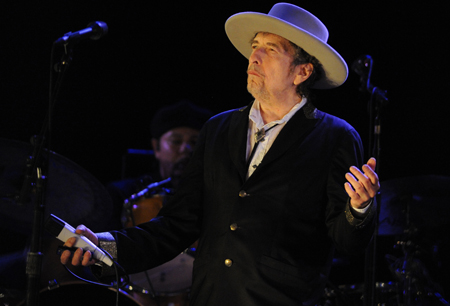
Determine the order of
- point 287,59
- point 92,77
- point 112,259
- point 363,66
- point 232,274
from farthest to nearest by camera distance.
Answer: point 92,77 < point 363,66 < point 287,59 < point 232,274 < point 112,259

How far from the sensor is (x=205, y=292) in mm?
2135

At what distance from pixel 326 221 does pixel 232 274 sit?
47 centimetres

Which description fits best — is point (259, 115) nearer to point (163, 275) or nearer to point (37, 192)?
point (37, 192)

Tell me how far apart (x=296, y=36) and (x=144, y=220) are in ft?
6.15

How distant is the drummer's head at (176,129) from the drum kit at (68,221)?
3.80 ft

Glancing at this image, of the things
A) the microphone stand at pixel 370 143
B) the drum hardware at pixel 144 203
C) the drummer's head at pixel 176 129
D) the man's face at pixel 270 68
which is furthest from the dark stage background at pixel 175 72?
the man's face at pixel 270 68

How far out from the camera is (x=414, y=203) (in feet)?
12.5

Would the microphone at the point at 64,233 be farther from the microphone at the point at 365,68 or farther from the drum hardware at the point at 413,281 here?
the drum hardware at the point at 413,281

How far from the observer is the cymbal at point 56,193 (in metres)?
2.81

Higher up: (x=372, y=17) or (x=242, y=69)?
(x=372, y=17)

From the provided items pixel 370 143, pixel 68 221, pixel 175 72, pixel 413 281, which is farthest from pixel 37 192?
pixel 175 72

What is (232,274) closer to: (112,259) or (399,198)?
(112,259)

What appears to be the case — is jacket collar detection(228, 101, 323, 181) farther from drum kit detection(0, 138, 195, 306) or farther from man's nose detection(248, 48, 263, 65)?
drum kit detection(0, 138, 195, 306)

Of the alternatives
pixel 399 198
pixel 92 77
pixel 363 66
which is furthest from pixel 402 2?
pixel 92 77
